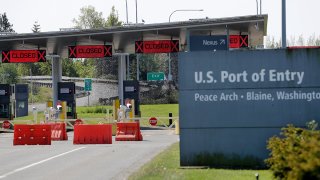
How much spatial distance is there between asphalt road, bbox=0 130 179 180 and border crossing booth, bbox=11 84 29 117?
2700 cm

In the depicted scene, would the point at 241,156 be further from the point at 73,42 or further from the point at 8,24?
the point at 8,24

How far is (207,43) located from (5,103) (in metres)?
28.5

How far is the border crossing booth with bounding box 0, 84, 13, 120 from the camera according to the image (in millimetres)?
46219

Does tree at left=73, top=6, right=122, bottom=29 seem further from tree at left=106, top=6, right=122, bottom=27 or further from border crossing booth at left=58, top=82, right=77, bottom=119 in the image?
border crossing booth at left=58, top=82, right=77, bottom=119

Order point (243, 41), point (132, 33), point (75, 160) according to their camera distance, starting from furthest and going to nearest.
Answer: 1. point (243, 41)
2. point (132, 33)
3. point (75, 160)

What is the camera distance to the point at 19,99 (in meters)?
56.1

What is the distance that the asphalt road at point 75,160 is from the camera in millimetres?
17312

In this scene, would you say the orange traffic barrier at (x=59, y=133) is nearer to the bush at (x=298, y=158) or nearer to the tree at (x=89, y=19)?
the bush at (x=298, y=158)

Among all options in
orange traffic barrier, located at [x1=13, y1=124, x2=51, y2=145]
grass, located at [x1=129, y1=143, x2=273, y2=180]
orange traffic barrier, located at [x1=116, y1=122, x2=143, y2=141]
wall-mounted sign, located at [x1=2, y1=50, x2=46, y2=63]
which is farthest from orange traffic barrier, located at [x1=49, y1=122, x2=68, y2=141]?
grass, located at [x1=129, y1=143, x2=273, y2=180]

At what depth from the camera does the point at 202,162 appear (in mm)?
17156

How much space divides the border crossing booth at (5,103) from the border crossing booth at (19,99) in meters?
7.00

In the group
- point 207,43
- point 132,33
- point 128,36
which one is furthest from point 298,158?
point 128,36

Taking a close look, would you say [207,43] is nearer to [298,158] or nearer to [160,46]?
[298,158]

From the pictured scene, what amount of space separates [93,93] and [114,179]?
72286 mm
